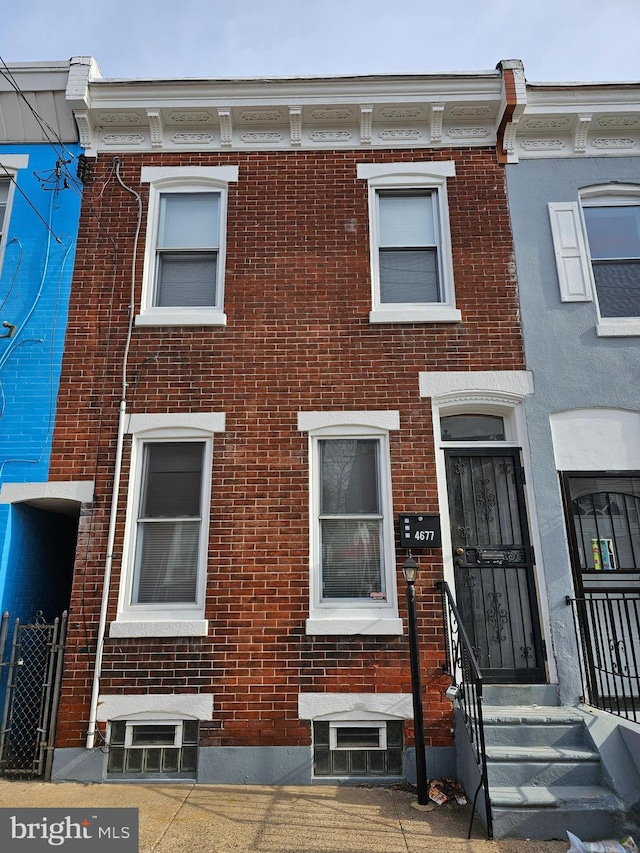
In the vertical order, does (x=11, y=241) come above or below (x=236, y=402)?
above

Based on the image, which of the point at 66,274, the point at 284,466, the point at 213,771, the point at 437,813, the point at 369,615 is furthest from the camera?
the point at 66,274

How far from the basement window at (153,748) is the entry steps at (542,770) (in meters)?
2.80

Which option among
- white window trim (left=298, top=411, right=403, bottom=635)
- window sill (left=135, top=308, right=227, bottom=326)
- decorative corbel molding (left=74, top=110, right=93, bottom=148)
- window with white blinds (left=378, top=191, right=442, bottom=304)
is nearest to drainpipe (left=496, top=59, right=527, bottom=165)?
window with white blinds (left=378, top=191, right=442, bottom=304)

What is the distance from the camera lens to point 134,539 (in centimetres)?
643

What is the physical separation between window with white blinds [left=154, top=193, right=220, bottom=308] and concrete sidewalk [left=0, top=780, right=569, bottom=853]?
202 inches

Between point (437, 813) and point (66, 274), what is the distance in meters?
6.81

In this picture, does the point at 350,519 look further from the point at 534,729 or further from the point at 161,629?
the point at 534,729

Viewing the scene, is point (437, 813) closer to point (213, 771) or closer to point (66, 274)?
point (213, 771)

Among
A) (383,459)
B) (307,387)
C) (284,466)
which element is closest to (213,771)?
(284,466)

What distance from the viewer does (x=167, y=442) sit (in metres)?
6.72

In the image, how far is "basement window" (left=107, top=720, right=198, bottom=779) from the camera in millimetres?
5730

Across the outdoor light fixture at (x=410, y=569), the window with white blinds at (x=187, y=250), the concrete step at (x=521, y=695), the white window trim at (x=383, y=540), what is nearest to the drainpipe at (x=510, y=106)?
the window with white blinds at (x=187, y=250)

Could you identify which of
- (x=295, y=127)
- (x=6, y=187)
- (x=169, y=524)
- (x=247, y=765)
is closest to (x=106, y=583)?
(x=169, y=524)

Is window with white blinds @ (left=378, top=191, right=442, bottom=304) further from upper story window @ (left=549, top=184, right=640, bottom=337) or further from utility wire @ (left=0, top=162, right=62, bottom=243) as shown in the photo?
utility wire @ (left=0, top=162, right=62, bottom=243)
